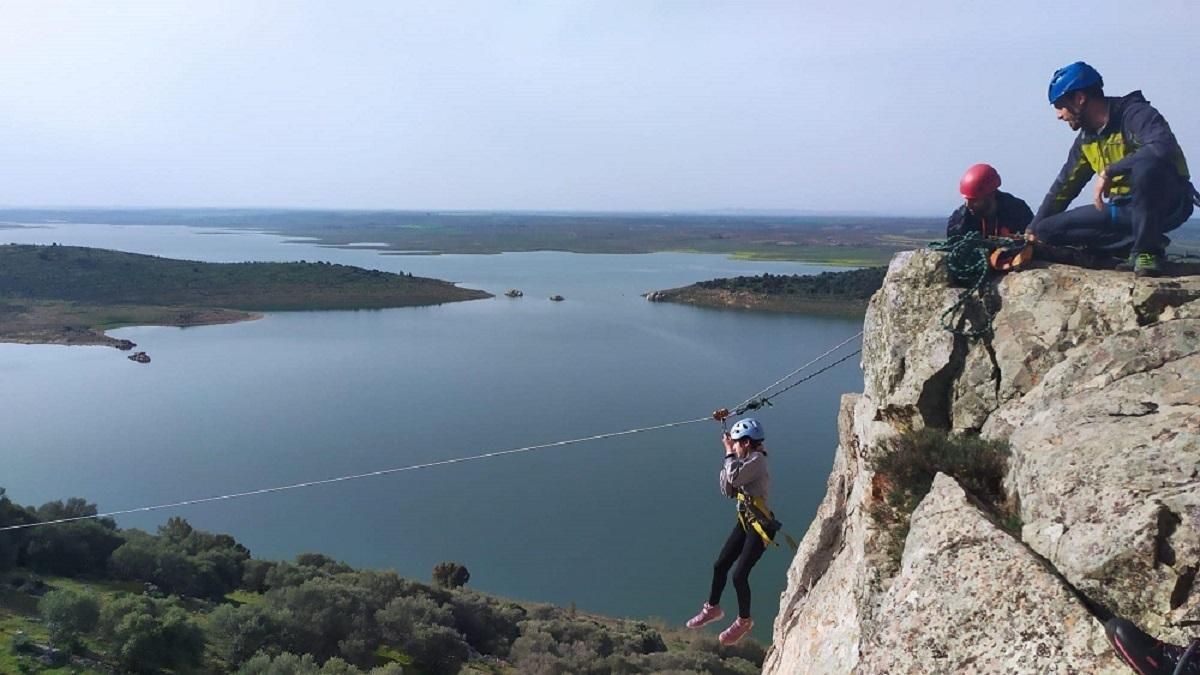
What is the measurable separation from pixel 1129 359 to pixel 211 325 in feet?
204

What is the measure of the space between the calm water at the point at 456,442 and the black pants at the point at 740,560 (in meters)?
11.8

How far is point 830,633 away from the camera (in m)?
3.76

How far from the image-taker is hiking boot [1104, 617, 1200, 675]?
2.24 m

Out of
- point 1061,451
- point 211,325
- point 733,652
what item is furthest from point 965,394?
point 211,325

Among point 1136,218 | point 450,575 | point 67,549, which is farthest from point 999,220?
point 67,549

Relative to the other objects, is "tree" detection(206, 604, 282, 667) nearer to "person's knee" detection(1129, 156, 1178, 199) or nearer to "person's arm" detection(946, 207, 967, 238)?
"person's arm" detection(946, 207, 967, 238)

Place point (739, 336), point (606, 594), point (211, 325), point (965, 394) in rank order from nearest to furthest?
1. point (965, 394)
2. point (606, 594)
3. point (739, 336)
4. point (211, 325)

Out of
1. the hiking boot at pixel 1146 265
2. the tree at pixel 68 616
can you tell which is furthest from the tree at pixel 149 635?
the hiking boot at pixel 1146 265

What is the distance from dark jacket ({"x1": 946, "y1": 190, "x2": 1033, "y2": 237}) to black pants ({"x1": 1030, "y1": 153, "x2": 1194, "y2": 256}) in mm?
310

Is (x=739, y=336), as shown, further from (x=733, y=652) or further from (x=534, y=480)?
(x=733, y=652)

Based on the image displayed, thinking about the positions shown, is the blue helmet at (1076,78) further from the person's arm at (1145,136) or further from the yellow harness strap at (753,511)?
the yellow harness strap at (753,511)

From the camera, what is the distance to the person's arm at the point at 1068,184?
4.93 m

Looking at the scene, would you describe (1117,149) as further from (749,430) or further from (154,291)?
(154,291)

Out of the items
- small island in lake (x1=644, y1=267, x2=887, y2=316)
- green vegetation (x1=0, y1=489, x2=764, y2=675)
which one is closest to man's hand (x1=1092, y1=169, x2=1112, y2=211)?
green vegetation (x1=0, y1=489, x2=764, y2=675)
